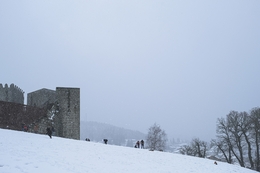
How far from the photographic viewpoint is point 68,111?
114 feet

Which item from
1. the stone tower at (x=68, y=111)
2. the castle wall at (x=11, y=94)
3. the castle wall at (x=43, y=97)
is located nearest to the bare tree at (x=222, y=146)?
the stone tower at (x=68, y=111)

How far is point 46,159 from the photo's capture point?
13.5 metres

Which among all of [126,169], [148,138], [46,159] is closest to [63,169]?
[46,159]

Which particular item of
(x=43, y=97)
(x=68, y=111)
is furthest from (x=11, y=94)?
(x=68, y=111)

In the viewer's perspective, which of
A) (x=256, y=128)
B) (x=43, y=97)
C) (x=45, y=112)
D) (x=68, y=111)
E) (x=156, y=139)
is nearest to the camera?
(x=45, y=112)

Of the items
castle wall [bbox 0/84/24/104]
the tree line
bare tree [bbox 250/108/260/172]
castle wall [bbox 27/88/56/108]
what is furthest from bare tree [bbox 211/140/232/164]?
castle wall [bbox 0/84/24/104]

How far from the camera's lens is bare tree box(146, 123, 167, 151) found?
51.3 metres

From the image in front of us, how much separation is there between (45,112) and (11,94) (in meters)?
10.5

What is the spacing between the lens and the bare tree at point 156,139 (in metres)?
51.3

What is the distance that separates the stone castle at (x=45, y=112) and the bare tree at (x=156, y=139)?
71.1 ft

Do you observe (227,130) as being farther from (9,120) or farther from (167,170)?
(9,120)

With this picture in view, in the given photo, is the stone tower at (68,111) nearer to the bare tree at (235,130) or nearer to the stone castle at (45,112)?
the stone castle at (45,112)

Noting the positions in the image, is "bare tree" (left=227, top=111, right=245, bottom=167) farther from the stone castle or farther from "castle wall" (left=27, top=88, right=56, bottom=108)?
"castle wall" (left=27, top=88, right=56, bottom=108)

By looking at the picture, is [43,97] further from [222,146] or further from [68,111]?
[222,146]
